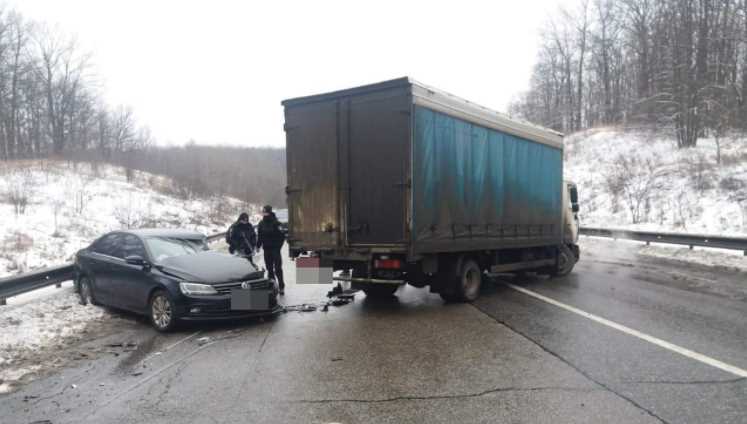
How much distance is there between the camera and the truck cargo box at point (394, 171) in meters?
7.27

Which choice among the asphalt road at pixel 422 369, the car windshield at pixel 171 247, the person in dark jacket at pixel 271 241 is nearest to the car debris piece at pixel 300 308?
the asphalt road at pixel 422 369

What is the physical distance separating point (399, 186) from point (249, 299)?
2.72 metres

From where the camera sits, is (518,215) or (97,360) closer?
(97,360)

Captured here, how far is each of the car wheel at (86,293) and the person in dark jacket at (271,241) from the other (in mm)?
3091

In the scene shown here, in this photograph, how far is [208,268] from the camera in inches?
293

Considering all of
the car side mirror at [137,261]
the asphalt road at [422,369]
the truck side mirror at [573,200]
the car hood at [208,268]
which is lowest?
the asphalt road at [422,369]

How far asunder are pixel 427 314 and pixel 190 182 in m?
37.0

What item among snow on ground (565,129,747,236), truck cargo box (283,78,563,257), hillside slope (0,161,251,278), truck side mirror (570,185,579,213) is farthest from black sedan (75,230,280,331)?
snow on ground (565,129,747,236)

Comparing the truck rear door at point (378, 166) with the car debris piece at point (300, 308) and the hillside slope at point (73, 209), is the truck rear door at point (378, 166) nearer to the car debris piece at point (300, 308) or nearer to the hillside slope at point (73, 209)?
the car debris piece at point (300, 308)

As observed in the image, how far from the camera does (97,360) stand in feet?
18.6

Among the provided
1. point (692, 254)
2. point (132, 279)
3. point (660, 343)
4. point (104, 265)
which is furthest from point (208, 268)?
point (692, 254)

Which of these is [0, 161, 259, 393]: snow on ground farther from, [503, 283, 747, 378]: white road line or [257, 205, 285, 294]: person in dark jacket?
[503, 283, 747, 378]: white road line

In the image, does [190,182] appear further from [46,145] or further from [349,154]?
[349,154]

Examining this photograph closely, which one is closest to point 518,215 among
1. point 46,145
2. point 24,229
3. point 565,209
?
point 565,209
